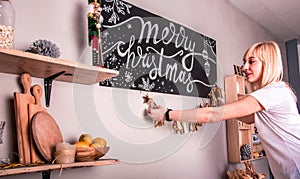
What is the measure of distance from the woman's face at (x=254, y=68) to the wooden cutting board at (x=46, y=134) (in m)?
1.14

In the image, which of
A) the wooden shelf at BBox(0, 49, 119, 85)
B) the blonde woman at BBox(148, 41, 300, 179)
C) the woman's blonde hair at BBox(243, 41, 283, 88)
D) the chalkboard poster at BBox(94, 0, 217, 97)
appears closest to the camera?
the wooden shelf at BBox(0, 49, 119, 85)

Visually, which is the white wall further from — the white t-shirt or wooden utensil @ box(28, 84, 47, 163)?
the white t-shirt

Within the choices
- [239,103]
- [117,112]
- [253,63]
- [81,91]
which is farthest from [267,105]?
[81,91]

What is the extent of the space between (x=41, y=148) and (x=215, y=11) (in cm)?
237

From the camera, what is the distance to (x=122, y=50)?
1.96m

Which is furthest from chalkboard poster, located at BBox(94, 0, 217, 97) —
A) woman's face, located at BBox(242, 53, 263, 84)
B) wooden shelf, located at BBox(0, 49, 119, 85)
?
woman's face, located at BBox(242, 53, 263, 84)

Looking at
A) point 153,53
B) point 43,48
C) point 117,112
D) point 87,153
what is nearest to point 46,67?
point 43,48

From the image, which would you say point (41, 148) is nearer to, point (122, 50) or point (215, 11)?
point (122, 50)

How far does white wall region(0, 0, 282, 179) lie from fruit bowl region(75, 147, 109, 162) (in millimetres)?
207

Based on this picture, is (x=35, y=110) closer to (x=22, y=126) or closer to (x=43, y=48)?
(x=22, y=126)

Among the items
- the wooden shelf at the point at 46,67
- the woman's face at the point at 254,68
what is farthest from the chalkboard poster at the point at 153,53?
the woman's face at the point at 254,68

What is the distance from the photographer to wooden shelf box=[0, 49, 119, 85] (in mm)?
1218

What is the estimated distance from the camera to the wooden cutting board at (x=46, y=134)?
1.32 meters

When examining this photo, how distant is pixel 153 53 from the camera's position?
2221 millimetres
